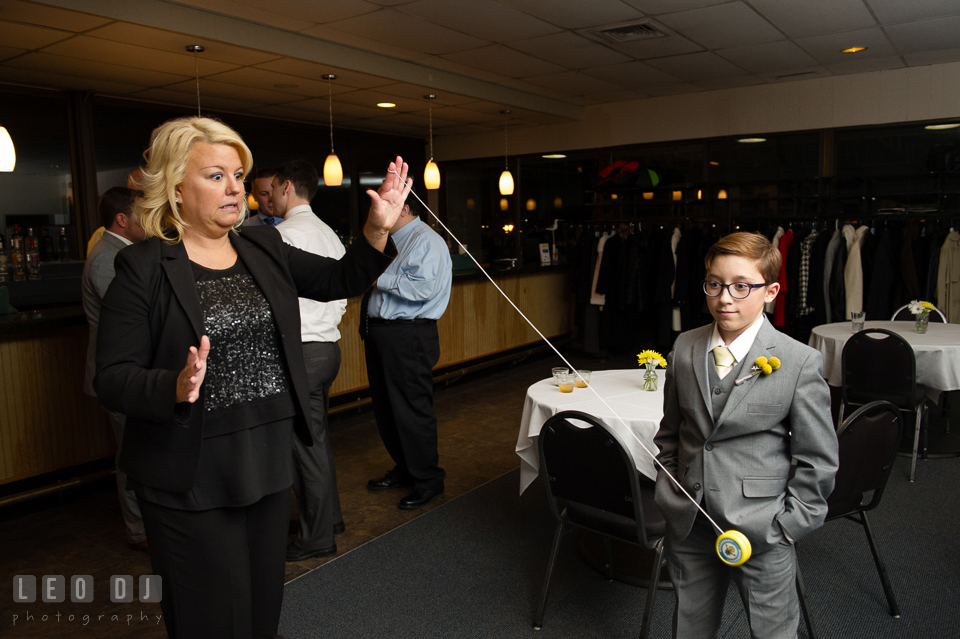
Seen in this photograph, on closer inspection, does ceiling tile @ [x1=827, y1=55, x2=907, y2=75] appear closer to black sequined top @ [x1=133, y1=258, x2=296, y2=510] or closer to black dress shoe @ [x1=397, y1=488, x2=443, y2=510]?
black dress shoe @ [x1=397, y1=488, x2=443, y2=510]

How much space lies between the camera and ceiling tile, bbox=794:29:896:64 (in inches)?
215

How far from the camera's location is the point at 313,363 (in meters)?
3.00

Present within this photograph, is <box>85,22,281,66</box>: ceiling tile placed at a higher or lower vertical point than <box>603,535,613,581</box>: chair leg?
higher

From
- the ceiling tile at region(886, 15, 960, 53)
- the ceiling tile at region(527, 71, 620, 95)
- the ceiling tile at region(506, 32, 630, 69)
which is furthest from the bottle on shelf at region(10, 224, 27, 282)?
the ceiling tile at region(886, 15, 960, 53)

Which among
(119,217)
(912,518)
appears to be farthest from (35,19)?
(912,518)

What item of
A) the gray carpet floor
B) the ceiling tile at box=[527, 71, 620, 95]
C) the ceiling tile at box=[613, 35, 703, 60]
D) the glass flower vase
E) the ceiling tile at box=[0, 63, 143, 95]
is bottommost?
the gray carpet floor

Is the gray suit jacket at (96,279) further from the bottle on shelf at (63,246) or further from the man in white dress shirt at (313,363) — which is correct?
the bottle on shelf at (63,246)

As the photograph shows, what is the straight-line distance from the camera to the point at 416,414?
12.1ft

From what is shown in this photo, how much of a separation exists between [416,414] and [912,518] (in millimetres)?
2624

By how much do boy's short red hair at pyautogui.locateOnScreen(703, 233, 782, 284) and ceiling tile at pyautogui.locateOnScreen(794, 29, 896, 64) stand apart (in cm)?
473

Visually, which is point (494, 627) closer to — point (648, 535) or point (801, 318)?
point (648, 535)

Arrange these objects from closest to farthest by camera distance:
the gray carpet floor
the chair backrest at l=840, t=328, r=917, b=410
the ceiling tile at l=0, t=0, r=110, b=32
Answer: the gray carpet floor → the chair backrest at l=840, t=328, r=917, b=410 → the ceiling tile at l=0, t=0, r=110, b=32

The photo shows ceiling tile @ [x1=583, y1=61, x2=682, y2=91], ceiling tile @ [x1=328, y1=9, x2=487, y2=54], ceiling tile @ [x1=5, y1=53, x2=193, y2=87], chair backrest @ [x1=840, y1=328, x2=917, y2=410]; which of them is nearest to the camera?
chair backrest @ [x1=840, y1=328, x2=917, y2=410]

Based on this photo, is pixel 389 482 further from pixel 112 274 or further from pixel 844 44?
pixel 844 44
